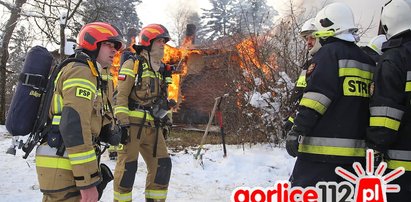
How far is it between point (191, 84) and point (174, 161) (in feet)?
30.6

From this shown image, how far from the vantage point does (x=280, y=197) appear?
2.72 meters

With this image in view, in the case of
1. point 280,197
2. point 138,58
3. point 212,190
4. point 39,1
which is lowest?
point 212,190

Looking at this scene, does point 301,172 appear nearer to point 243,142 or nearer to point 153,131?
point 153,131

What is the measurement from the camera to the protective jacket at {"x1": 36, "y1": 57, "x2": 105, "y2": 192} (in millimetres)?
2664

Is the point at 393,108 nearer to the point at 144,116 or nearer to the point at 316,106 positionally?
the point at 316,106

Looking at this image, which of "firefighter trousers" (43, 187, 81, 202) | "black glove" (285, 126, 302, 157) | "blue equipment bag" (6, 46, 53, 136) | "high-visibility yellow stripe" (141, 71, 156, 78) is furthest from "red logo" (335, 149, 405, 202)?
"high-visibility yellow stripe" (141, 71, 156, 78)

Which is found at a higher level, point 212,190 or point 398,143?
point 398,143

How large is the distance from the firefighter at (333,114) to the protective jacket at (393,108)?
5.2 inches

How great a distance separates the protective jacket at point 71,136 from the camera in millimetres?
2664

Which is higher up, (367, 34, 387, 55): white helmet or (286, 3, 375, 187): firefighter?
(367, 34, 387, 55): white helmet

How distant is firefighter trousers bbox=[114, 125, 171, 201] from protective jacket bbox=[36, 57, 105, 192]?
1.67 metres

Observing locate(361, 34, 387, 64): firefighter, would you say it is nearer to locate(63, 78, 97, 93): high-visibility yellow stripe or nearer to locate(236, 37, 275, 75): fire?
locate(63, 78, 97, 93): high-visibility yellow stripe

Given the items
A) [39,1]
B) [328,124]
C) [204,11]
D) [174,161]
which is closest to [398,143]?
[328,124]

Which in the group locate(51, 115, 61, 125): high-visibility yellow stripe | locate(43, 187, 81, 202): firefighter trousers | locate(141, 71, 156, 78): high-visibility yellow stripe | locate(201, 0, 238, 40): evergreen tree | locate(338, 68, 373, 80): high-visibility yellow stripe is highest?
locate(201, 0, 238, 40): evergreen tree
